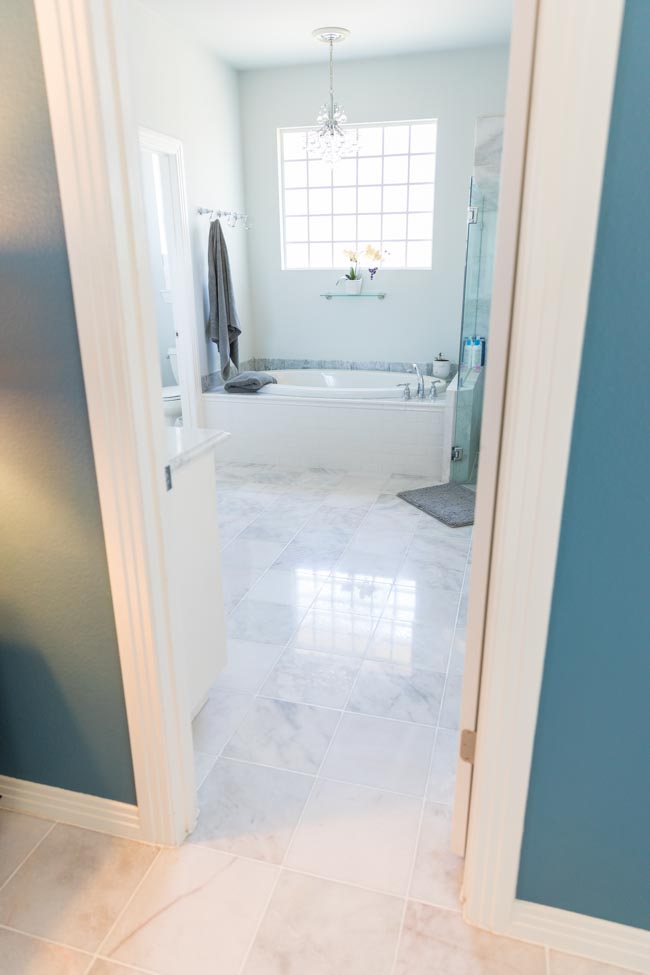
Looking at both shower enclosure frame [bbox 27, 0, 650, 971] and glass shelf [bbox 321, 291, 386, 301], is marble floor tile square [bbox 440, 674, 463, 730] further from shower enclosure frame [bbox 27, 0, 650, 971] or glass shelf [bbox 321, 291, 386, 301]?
glass shelf [bbox 321, 291, 386, 301]

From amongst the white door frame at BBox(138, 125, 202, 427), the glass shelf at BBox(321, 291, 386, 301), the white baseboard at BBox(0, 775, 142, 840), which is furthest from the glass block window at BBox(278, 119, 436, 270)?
the white baseboard at BBox(0, 775, 142, 840)

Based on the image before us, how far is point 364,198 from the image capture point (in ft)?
17.2

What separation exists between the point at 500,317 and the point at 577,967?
4.39ft

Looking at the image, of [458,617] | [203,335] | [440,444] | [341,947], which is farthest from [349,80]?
[341,947]

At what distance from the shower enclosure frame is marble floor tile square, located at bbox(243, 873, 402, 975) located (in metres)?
0.21

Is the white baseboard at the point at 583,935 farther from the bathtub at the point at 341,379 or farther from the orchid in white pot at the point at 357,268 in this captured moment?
the orchid in white pot at the point at 357,268

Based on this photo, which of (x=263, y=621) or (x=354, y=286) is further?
(x=354, y=286)

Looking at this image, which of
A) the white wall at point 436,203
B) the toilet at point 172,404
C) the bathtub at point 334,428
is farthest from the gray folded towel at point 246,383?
the white wall at point 436,203

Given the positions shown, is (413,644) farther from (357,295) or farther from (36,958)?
(357,295)

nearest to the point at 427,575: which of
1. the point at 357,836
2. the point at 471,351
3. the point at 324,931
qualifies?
the point at 357,836

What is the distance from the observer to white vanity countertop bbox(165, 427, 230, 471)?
67.9 inches

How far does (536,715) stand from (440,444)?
3.10 m

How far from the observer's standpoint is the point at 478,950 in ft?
4.57

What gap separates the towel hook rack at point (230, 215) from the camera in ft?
15.1
